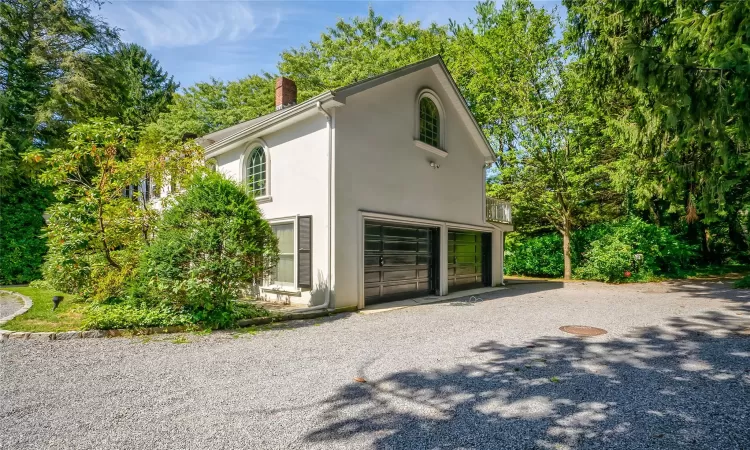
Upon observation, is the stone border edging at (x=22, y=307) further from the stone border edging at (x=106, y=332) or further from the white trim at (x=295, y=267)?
the white trim at (x=295, y=267)

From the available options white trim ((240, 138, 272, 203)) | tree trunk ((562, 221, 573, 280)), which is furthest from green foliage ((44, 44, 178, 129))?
tree trunk ((562, 221, 573, 280))

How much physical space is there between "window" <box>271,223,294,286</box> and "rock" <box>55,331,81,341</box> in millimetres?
4131

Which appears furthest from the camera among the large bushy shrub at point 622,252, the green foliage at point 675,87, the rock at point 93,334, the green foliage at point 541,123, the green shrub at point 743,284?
the green foliage at point 541,123

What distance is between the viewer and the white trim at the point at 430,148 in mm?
10758

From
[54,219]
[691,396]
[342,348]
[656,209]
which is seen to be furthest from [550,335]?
[656,209]

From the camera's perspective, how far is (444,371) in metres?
4.44

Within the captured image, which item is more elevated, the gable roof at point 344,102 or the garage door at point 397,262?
the gable roof at point 344,102

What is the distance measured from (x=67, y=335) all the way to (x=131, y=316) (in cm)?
84

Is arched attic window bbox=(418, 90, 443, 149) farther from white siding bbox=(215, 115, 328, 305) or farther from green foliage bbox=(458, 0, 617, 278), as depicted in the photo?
green foliage bbox=(458, 0, 617, 278)

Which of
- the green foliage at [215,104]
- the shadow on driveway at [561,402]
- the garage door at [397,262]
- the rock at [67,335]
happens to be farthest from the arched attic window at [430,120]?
the green foliage at [215,104]

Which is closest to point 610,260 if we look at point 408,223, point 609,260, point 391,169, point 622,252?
point 609,260

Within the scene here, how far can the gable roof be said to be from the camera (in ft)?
27.4

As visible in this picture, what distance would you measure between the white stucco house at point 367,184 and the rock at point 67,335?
4.07m

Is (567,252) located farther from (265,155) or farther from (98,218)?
(98,218)
